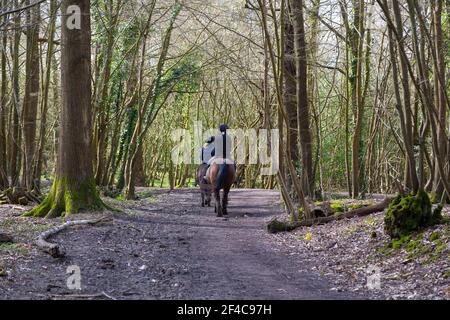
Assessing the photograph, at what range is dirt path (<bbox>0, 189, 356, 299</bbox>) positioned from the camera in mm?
6676

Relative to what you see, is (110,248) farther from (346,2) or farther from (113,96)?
(113,96)

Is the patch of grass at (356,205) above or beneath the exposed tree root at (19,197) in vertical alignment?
beneath

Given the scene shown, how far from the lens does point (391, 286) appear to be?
23.1ft

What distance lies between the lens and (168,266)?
8.48m

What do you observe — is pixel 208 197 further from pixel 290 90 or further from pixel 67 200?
pixel 67 200

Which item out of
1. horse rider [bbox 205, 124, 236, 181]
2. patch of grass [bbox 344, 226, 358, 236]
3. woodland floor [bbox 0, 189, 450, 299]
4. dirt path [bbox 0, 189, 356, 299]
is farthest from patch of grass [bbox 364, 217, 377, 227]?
horse rider [bbox 205, 124, 236, 181]

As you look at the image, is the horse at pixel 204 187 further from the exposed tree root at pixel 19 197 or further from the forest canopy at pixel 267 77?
the exposed tree root at pixel 19 197

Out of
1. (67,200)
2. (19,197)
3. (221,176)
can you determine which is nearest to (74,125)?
(67,200)

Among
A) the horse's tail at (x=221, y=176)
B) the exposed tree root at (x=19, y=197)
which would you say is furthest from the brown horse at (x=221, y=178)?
the exposed tree root at (x=19, y=197)

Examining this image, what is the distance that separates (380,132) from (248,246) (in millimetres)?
22633

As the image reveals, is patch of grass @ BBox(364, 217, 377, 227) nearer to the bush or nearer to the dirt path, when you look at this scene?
the bush

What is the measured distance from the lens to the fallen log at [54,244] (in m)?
8.55

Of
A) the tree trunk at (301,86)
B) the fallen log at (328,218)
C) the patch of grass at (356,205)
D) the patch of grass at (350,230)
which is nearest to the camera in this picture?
the patch of grass at (350,230)

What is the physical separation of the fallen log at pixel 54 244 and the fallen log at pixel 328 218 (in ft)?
11.3
